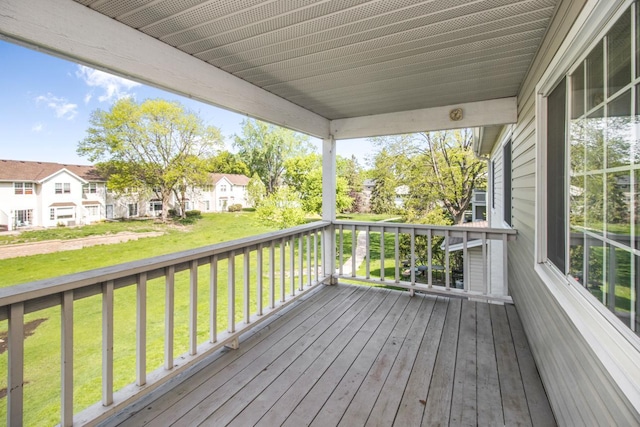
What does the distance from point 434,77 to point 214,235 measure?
2.61m

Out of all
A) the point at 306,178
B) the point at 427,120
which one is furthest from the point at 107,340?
the point at 306,178

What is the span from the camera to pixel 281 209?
5633 millimetres

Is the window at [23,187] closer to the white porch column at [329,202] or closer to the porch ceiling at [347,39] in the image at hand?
the porch ceiling at [347,39]

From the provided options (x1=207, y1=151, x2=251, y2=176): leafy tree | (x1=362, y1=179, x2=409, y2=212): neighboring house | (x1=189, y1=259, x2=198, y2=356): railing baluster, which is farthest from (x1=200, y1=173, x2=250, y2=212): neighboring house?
(x1=362, y1=179, x2=409, y2=212): neighboring house

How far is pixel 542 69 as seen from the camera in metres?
2.13

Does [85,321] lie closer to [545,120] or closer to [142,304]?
[142,304]

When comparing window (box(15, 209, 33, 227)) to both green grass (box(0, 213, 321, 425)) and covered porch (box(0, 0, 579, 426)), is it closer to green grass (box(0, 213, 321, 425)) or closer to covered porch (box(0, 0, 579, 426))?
green grass (box(0, 213, 321, 425))

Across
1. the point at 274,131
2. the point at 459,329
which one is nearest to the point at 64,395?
the point at 459,329

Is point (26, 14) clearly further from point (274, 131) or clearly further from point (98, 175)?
point (274, 131)

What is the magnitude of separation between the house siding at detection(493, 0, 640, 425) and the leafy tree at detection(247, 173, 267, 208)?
3.31 meters

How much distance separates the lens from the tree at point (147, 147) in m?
2.69

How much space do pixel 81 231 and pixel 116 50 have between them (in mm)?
1357

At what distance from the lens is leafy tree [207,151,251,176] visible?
3805mm

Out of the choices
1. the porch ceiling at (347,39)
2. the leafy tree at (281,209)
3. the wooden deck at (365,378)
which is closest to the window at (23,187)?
the porch ceiling at (347,39)
